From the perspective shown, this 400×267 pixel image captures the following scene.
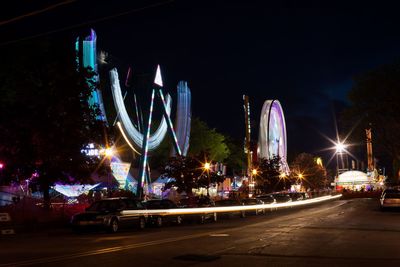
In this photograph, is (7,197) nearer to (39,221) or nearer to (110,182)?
(39,221)

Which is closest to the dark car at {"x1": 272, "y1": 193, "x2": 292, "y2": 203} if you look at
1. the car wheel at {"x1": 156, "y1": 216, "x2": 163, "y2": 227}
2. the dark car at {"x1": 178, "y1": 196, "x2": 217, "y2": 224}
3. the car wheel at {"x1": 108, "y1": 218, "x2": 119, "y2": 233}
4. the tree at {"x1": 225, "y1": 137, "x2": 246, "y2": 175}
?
the dark car at {"x1": 178, "y1": 196, "x2": 217, "y2": 224}

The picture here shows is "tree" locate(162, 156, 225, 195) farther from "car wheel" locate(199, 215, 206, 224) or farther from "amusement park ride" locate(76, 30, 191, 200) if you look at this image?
"car wheel" locate(199, 215, 206, 224)

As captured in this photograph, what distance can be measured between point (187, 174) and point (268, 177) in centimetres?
2859

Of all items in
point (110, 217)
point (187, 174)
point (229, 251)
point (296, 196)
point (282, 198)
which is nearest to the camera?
point (229, 251)

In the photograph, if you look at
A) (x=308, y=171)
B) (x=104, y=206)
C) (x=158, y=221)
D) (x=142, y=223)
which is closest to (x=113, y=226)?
(x=104, y=206)

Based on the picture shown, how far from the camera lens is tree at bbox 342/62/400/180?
134 ft

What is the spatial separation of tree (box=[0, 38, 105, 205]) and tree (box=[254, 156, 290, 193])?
50.1 m

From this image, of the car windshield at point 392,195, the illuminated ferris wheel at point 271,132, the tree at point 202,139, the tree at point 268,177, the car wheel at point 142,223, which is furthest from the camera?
the tree at point 202,139

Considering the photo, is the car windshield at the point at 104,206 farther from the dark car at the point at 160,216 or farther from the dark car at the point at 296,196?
the dark car at the point at 296,196

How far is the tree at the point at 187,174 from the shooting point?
51.0 metres

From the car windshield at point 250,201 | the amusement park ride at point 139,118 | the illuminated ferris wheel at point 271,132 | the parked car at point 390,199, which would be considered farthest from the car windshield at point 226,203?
the illuminated ferris wheel at point 271,132

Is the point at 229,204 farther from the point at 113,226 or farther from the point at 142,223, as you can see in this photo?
the point at 113,226

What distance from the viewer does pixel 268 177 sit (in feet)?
254

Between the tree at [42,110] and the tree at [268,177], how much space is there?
50.1 metres
